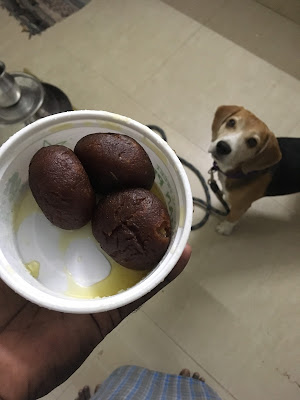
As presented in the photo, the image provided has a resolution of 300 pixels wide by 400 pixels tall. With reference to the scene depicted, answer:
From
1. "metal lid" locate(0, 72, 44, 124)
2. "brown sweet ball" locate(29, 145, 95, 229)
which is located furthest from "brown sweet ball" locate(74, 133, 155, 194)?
"metal lid" locate(0, 72, 44, 124)

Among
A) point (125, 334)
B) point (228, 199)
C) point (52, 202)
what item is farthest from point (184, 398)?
point (52, 202)

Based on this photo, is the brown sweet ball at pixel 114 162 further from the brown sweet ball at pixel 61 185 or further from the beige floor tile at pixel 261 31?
the beige floor tile at pixel 261 31

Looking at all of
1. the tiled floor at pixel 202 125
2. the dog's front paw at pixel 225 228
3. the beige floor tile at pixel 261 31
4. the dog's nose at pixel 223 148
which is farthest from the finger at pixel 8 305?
the beige floor tile at pixel 261 31

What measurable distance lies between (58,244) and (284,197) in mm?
1091

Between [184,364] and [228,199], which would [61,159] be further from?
[184,364]

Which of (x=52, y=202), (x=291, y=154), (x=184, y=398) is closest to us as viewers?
(x=52, y=202)

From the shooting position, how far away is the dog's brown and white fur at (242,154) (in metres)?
1.14

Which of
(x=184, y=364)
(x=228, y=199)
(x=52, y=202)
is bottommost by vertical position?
(x=184, y=364)

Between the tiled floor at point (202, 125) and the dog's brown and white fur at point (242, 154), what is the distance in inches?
9.2

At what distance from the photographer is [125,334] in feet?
4.26

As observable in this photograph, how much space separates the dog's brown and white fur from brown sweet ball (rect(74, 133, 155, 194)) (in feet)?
1.95

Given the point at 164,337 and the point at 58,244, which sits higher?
the point at 58,244

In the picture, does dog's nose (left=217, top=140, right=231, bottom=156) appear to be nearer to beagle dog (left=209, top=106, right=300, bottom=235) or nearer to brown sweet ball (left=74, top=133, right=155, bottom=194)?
beagle dog (left=209, top=106, right=300, bottom=235)

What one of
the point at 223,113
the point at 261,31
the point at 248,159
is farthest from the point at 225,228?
the point at 261,31
